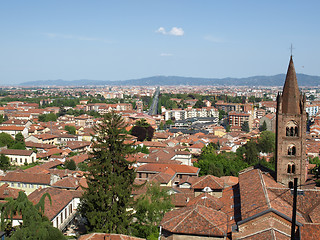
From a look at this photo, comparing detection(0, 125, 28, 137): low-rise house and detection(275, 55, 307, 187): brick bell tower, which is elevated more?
detection(275, 55, 307, 187): brick bell tower

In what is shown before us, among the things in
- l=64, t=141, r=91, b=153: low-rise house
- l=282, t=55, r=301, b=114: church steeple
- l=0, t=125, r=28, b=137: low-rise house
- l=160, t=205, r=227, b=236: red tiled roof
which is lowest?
l=64, t=141, r=91, b=153: low-rise house

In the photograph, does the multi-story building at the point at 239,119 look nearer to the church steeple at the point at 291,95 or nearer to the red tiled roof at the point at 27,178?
the red tiled roof at the point at 27,178

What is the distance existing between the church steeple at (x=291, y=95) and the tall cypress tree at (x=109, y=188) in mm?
10517

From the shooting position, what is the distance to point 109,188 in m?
18.4

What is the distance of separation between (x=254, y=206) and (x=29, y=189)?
23760 millimetres

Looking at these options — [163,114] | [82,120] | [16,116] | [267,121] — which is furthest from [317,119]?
[16,116]

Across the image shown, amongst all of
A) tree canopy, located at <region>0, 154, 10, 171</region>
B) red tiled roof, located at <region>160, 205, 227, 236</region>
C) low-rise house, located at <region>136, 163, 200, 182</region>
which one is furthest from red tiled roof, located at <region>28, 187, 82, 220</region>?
tree canopy, located at <region>0, 154, 10, 171</region>

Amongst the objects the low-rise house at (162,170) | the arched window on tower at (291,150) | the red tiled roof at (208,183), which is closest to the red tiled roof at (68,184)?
the low-rise house at (162,170)

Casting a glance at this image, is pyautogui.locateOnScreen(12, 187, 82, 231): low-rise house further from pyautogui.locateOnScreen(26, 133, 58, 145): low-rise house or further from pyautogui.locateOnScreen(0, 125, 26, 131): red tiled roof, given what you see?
pyautogui.locateOnScreen(0, 125, 26, 131): red tiled roof

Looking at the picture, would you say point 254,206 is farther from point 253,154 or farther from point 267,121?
point 267,121

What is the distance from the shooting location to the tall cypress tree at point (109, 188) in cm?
1789

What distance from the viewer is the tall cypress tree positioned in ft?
58.7

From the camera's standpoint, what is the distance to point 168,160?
40156 mm

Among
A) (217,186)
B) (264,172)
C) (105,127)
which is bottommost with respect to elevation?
(217,186)
